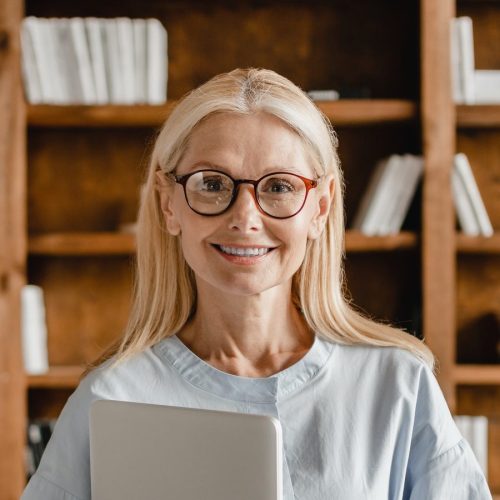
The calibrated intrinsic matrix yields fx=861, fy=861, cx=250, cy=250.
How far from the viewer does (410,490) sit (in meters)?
1.28

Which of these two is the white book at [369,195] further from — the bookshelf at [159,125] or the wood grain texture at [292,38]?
the wood grain texture at [292,38]

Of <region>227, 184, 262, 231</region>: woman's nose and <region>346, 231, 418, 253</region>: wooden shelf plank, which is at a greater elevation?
<region>227, 184, 262, 231</region>: woman's nose

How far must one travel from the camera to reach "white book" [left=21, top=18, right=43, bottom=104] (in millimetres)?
2641

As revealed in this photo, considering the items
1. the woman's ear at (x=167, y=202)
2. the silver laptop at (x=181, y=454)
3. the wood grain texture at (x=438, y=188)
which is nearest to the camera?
the silver laptop at (x=181, y=454)

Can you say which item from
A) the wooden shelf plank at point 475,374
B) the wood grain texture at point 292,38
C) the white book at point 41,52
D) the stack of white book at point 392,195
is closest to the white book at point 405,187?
the stack of white book at point 392,195

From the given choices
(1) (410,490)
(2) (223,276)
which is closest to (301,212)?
(2) (223,276)

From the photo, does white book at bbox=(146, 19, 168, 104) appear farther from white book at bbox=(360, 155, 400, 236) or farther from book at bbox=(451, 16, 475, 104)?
book at bbox=(451, 16, 475, 104)

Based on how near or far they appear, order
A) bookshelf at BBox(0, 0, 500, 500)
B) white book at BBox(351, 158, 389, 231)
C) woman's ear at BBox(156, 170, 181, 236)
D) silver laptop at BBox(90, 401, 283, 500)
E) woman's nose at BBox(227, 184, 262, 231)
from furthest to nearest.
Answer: bookshelf at BBox(0, 0, 500, 500), white book at BBox(351, 158, 389, 231), woman's ear at BBox(156, 170, 181, 236), woman's nose at BBox(227, 184, 262, 231), silver laptop at BBox(90, 401, 283, 500)

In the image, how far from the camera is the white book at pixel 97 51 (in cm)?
264

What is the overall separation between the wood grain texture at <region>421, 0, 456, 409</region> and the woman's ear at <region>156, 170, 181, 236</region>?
1.44 metres

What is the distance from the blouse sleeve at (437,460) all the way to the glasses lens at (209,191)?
1.32ft

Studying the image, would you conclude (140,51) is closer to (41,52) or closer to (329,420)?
(41,52)

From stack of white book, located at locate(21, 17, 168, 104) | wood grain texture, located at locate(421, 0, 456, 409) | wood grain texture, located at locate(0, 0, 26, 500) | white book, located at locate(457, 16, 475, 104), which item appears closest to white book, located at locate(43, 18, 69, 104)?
stack of white book, located at locate(21, 17, 168, 104)

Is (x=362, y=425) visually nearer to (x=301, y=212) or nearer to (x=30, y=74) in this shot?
(x=301, y=212)
